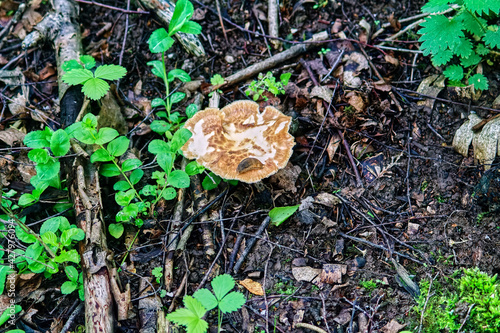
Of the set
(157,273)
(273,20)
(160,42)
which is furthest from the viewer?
(273,20)

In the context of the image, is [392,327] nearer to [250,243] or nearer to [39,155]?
[250,243]

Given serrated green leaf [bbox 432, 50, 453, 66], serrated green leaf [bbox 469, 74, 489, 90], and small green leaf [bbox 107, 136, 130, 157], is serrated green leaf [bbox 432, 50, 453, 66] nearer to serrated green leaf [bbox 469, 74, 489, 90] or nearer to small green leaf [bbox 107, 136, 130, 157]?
serrated green leaf [bbox 469, 74, 489, 90]

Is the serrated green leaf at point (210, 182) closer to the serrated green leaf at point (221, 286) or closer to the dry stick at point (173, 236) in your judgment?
the dry stick at point (173, 236)

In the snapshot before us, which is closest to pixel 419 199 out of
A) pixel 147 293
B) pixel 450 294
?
pixel 450 294

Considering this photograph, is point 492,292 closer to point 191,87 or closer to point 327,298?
point 327,298

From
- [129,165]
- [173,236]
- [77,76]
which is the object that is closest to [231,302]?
[173,236]
